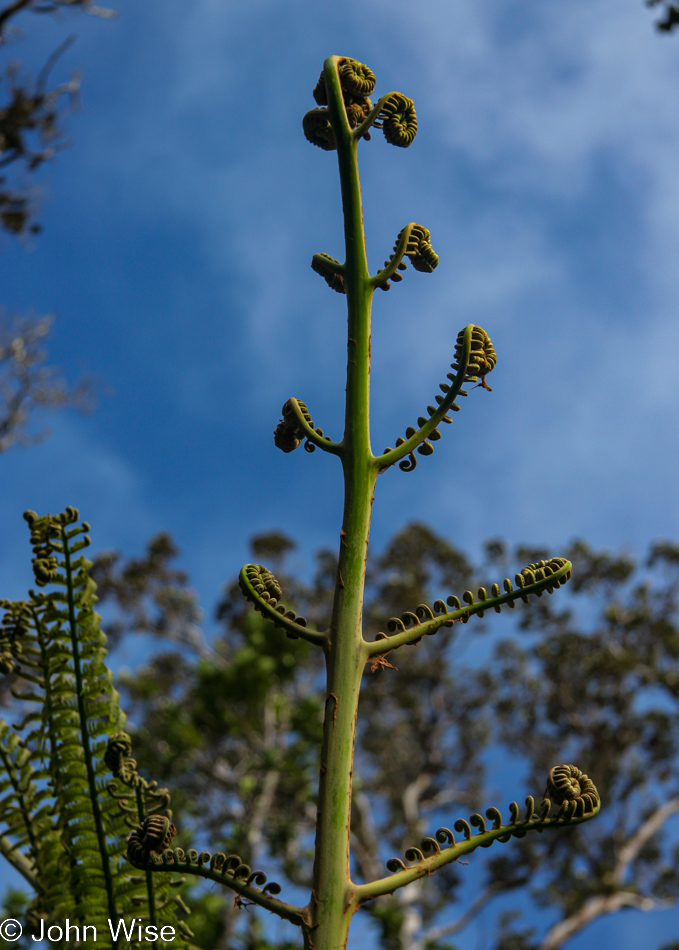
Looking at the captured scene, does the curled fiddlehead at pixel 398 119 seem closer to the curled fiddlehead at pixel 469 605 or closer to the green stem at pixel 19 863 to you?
the curled fiddlehead at pixel 469 605

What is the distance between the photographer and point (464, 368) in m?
1.33

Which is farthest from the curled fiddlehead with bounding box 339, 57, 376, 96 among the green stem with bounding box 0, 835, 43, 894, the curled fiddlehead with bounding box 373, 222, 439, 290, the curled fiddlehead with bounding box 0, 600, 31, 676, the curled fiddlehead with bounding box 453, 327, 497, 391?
the green stem with bounding box 0, 835, 43, 894

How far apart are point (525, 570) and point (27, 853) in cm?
113

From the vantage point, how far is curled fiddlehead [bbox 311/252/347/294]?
1.47 metres

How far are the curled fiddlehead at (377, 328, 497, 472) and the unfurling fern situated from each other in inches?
22.7

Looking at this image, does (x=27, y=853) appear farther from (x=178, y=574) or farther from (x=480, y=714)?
(x=480, y=714)

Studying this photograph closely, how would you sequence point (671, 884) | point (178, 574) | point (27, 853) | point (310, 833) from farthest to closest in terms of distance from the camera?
point (178, 574)
point (671, 884)
point (310, 833)
point (27, 853)

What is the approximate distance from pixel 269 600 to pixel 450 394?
0.45 m

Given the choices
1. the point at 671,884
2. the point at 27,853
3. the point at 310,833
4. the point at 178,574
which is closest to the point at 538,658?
the point at 671,884

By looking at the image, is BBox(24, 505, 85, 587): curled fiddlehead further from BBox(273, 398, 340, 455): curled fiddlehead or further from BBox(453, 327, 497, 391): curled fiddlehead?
BBox(453, 327, 497, 391): curled fiddlehead

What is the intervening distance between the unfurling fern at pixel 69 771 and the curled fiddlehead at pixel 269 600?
1.20ft

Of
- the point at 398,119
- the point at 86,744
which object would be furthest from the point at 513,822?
the point at 398,119

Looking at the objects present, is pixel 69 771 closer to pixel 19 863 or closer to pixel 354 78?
pixel 19 863

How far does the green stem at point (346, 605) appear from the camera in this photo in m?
1.05
